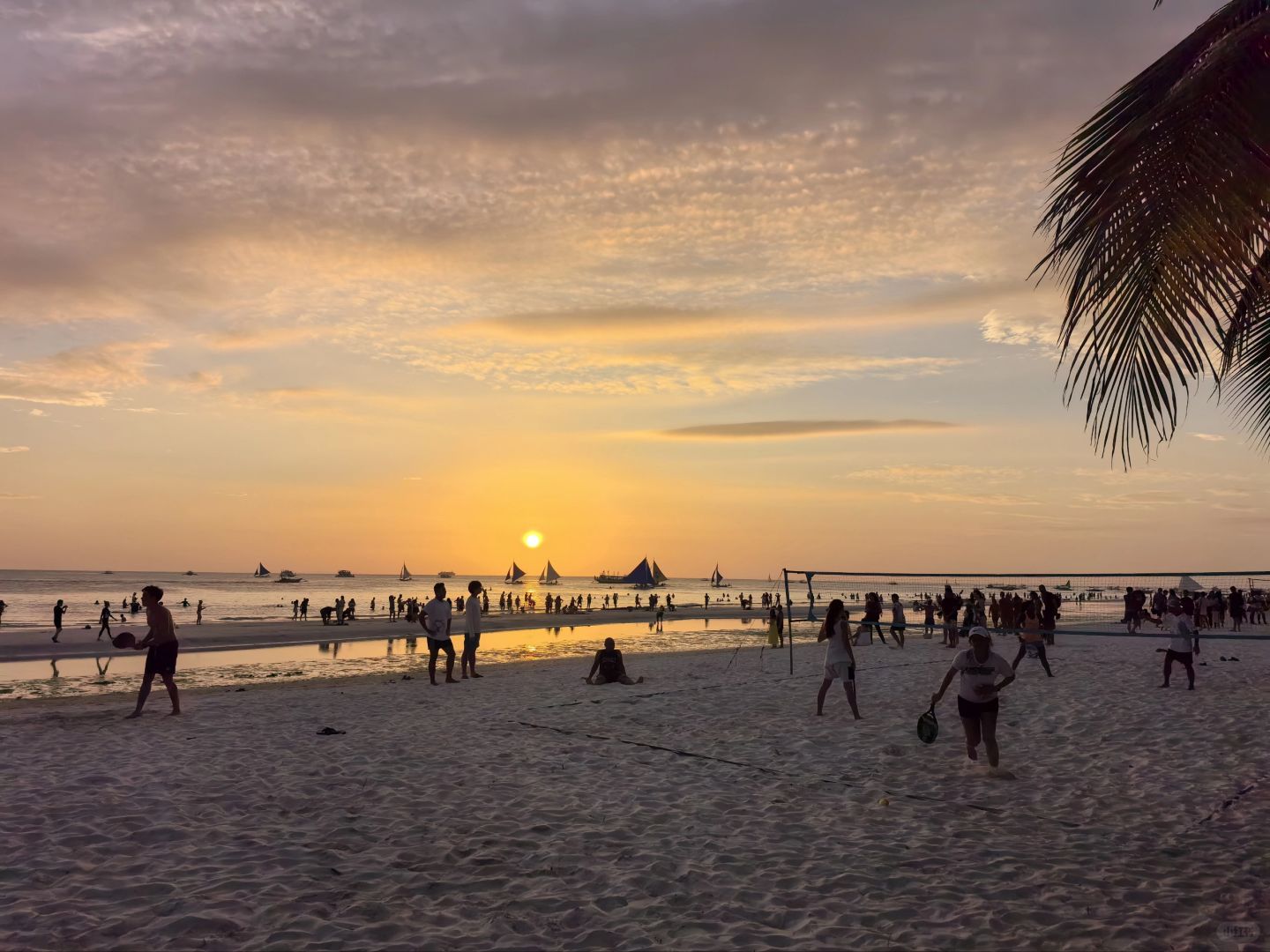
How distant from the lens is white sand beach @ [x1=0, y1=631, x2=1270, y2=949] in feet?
16.4

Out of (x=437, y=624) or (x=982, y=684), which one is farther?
(x=437, y=624)

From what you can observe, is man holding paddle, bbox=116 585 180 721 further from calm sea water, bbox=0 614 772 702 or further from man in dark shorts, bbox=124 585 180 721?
calm sea water, bbox=0 614 772 702

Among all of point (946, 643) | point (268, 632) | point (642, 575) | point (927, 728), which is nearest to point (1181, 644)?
point (927, 728)

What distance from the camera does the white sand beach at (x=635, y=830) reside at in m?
4.98

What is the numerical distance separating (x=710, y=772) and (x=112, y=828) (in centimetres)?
572

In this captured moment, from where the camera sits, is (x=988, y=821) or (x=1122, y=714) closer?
(x=988, y=821)

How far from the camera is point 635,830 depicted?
693 centimetres

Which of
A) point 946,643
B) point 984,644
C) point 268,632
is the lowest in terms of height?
point 268,632

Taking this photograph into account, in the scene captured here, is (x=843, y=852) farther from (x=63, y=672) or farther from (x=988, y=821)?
(x=63, y=672)

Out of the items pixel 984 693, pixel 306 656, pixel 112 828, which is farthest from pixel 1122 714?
pixel 306 656

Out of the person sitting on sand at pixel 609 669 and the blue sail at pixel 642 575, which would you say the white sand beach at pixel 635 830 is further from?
the blue sail at pixel 642 575

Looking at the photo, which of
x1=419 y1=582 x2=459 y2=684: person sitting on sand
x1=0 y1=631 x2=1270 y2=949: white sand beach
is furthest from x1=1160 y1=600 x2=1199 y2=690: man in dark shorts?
x1=419 y1=582 x2=459 y2=684: person sitting on sand

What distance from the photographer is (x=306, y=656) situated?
28.1 meters

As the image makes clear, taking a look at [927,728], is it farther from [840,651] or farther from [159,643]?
[159,643]
